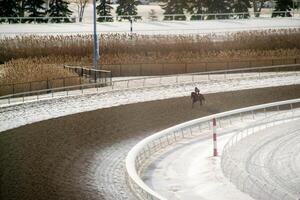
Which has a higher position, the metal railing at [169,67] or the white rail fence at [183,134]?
the metal railing at [169,67]

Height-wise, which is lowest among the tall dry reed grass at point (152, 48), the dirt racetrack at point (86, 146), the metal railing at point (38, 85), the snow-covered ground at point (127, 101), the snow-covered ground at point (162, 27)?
the dirt racetrack at point (86, 146)

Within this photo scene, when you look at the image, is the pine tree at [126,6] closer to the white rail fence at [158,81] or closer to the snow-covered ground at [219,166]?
the white rail fence at [158,81]

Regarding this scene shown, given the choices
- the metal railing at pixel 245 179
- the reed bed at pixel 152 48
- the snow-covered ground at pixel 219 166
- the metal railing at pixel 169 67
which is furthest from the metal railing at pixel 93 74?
the metal railing at pixel 245 179

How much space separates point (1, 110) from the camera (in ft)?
75.4

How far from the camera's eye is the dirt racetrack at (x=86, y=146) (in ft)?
43.2

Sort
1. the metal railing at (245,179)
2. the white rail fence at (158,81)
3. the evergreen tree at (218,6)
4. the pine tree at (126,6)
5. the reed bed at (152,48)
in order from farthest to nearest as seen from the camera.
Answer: the pine tree at (126,6), the evergreen tree at (218,6), the reed bed at (152,48), the white rail fence at (158,81), the metal railing at (245,179)

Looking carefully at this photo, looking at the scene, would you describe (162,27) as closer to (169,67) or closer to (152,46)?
(152,46)

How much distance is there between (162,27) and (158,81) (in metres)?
17.2

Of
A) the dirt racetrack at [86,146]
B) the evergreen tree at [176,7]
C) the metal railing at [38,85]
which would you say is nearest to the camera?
the dirt racetrack at [86,146]

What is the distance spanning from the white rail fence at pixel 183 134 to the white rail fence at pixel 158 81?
25.0 ft

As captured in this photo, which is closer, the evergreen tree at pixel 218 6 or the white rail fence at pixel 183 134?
the white rail fence at pixel 183 134

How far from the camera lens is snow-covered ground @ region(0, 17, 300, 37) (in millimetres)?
44162

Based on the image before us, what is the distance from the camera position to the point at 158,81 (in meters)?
30.9

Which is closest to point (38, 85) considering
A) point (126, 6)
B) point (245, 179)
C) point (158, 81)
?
point (158, 81)
